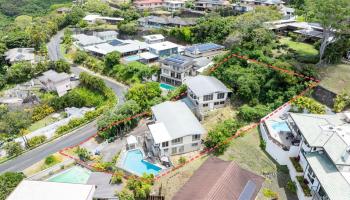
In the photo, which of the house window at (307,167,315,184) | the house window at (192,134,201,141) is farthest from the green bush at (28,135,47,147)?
the house window at (307,167,315,184)

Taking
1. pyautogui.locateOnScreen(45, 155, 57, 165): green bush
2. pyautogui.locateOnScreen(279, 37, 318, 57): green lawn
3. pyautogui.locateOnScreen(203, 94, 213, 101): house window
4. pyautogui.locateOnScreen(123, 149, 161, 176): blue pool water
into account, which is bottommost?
pyautogui.locateOnScreen(45, 155, 57, 165): green bush

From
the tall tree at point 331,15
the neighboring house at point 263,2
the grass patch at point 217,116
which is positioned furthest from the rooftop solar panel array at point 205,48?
the neighboring house at point 263,2

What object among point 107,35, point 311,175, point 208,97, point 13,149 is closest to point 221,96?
point 208,97

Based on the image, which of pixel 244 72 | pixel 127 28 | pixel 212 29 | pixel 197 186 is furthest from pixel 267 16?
pixel 197 186

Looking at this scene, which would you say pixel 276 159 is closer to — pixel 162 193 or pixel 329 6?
pixel 162 193

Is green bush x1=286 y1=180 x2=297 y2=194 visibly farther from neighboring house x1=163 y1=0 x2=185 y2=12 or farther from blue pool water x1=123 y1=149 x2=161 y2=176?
neighboring house x1=163 y1=0 x2=185 y2=12

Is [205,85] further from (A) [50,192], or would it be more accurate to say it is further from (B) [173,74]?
(A) [50,192]
